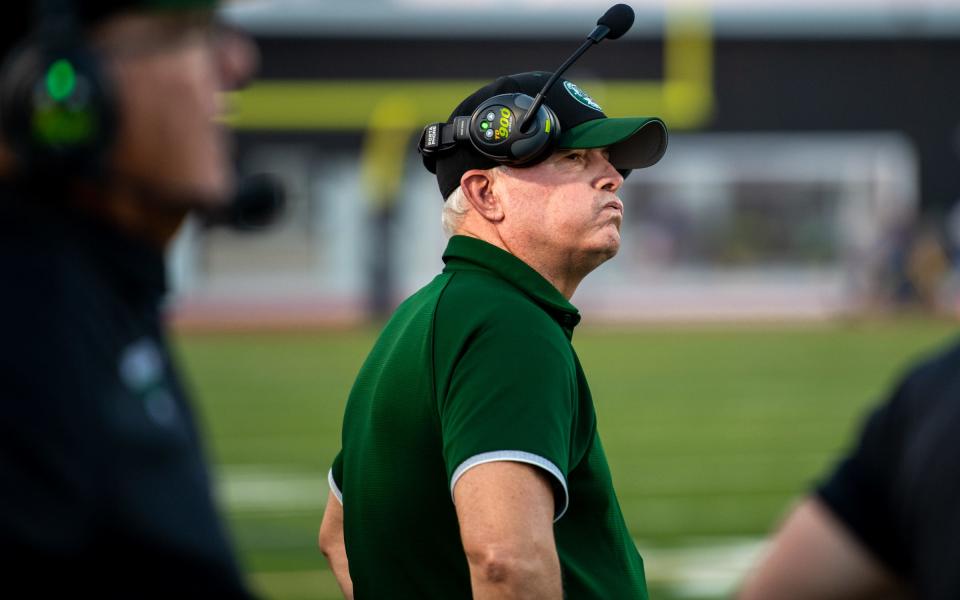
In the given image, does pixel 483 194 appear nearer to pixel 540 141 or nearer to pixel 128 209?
pixel 540 141

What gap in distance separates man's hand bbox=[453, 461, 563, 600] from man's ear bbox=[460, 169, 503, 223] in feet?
1.02

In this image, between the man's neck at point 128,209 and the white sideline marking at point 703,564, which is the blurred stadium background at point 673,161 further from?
the man's neck at point 128,209

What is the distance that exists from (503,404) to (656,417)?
34.0ft

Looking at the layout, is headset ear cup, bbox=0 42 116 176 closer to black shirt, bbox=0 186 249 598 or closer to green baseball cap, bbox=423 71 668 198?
black shirt, bbox=0 186 249 598

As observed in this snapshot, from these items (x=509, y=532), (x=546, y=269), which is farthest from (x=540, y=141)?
(x=509, y=532)

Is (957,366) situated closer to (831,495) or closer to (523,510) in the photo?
(831,495)

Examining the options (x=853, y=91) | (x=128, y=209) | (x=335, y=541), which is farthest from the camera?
(x=853, y=91)

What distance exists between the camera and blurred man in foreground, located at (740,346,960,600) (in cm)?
158

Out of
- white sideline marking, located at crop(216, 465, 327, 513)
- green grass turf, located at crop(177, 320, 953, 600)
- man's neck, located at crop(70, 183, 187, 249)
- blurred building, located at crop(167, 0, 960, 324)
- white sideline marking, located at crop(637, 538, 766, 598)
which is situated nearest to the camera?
man's neck, located at crop(70, 183, 187, 249)

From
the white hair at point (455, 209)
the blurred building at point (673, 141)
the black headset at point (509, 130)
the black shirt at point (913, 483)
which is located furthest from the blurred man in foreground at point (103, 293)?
the blurred building at point (673, 141)

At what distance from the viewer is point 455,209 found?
1.93 metres

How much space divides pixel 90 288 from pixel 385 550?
2.43 ft

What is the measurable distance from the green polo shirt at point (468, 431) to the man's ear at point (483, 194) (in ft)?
0.14

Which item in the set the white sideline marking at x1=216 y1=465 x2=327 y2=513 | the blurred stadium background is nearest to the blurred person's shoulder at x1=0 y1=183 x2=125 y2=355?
the white sideline marking at x1=216 y1=465 x2=327 y2=513
